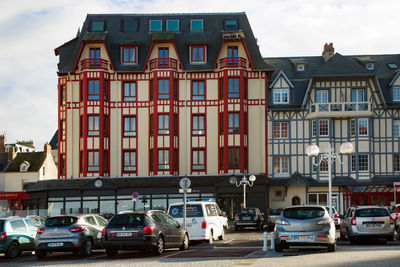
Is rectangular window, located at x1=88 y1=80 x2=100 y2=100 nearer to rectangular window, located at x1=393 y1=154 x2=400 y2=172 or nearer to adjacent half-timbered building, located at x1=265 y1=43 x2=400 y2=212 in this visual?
adjacent half-timbered building, located at x1=265 y1=43 x2=400 y2=212

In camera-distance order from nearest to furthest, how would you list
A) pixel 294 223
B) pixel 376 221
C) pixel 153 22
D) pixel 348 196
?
pixel 294 223
pixel 376 221
pixel 348 196
pixel 153 22

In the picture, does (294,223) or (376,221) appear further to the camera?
(376,221)

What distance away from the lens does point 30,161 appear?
250ft

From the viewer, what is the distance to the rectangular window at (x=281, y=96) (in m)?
53.0

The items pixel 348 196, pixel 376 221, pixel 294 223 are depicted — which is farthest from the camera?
pixel 348 196

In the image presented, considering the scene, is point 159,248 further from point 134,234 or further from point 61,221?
point 61,221

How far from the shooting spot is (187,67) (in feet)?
173

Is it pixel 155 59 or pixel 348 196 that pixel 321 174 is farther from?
pixel 155 59

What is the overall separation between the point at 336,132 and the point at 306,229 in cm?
3380

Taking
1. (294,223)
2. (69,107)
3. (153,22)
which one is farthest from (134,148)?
(294,223)

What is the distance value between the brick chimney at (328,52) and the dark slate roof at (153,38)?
6.51 m

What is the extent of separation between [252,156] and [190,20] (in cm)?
1265

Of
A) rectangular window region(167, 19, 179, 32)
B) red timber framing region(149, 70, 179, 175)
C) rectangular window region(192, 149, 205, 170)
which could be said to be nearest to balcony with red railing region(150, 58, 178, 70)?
red timber framing region(149, 70, 179, 175)

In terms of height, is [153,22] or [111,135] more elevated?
[153,22]
